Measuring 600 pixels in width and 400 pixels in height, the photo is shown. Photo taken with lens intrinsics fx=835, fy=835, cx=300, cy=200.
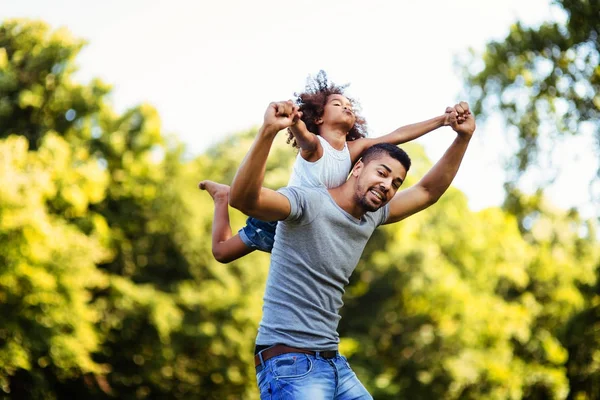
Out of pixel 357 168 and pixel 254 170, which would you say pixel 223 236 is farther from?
pixel 254 170

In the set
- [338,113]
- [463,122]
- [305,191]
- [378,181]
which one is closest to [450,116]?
[463,122]

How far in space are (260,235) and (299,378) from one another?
0.81 meters

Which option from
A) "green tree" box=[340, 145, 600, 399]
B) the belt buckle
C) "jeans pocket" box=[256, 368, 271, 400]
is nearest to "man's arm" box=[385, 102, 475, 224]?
the belt buckle

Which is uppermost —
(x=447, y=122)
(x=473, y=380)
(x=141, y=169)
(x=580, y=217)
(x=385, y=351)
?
(x=141, y=169)

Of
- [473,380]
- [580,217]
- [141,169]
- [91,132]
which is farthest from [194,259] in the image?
[580,217]

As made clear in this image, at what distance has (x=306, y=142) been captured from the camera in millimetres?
3465

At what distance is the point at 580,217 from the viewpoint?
42.5 ft

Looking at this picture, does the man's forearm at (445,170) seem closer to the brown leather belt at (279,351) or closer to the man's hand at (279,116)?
the brown leather belt at (279,351)

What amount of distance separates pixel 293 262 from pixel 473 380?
19707 millimetres

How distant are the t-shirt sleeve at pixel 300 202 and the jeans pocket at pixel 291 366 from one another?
56 cm

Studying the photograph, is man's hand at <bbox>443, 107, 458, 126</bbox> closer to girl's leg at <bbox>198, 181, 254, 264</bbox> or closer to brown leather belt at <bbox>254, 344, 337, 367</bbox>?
girl's leg at <bbox>198, 181, 254, 264</bbox>

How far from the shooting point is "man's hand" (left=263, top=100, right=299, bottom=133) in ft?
9.84

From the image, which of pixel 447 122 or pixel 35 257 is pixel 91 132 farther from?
pixel 447 122

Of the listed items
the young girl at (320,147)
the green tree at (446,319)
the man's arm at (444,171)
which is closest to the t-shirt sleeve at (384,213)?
the man's arm at (444,171)
